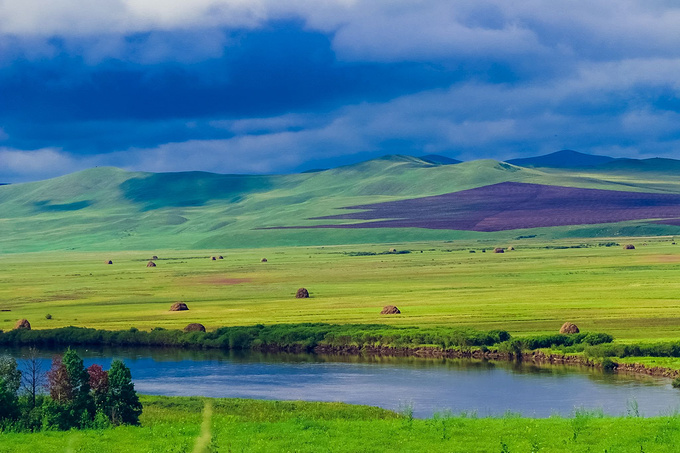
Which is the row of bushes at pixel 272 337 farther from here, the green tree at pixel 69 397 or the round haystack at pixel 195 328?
the green tree at pixel 69 397

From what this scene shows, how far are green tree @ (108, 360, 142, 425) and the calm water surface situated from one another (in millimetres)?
15881

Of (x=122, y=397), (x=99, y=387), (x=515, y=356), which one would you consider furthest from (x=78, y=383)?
(x=515, y=356)

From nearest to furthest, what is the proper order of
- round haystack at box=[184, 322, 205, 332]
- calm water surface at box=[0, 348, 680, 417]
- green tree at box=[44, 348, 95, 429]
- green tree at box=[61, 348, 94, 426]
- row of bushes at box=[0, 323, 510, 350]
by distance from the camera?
green tree at box=[44, 348, 95, 429] → green tree at box=[61, 348, 94, 426] → calm water surface at box=[0, 348, 680, 417] → row of bushes at box=[0, 323, 510, 350] → round haystack at box=[184, 322, 205, 332]

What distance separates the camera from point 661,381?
204 feet

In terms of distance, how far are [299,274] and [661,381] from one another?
110524 mm

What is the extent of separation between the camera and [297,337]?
85.6m

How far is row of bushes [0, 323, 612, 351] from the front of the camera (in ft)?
255

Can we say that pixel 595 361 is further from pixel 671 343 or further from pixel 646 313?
pixel 646 313

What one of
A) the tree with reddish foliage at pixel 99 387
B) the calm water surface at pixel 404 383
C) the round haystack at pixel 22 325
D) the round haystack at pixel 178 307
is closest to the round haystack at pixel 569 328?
the calm water surface at pixel 404 383

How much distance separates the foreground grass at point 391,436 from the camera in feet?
107

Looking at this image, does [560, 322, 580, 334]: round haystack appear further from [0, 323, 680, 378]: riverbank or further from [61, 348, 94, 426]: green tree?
[61, 348, 94, 426]: green tree

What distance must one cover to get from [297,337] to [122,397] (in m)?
39.9

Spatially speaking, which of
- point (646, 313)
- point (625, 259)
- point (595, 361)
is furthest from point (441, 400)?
point (625, 259)

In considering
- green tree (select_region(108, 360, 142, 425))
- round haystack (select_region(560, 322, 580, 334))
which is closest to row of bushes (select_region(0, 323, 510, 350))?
round haystack (select_region(560, 322, 580, 334))
